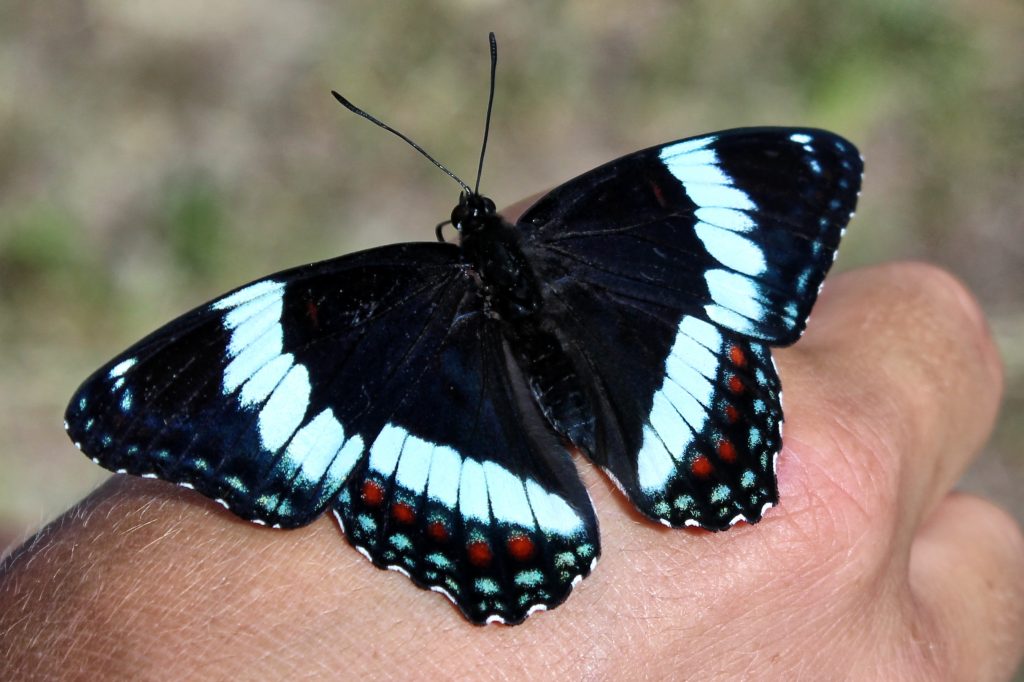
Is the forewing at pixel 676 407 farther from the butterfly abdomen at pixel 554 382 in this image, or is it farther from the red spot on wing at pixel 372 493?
the red spot on wing at pixel 372 493

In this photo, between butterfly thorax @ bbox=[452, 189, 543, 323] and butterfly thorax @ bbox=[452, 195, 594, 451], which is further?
butterfly thorax @ bbox=[452, 189, 543, 323]

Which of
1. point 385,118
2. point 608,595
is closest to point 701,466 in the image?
point 608,595

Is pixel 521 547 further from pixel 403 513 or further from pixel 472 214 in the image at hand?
pixel 472 214

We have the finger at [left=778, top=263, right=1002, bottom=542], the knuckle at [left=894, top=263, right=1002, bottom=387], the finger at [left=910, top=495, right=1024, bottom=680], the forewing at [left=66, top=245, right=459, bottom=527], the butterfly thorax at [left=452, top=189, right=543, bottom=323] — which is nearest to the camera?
the forewing at [left=66, top=245, right=459, bottom=527]

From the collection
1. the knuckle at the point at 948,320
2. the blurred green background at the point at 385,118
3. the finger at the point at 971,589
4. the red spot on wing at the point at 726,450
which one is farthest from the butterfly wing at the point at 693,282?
the blurred green background at the point at 385,118

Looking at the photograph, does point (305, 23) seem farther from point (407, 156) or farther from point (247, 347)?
point (247, 347)

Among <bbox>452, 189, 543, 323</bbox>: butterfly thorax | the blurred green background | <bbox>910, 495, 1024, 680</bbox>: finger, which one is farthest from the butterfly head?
the blurred green background

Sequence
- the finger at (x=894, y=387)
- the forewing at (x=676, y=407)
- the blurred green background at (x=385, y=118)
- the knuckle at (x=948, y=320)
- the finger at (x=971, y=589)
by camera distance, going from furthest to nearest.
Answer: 1. the blurred green background at (x=385, y=118)
2. the knuckle at (x=948, y=320)
3. the finger at (x=971, y=589)
4. the finger at (x=894, y=387)
5. the forewing at (x=676, y=407)

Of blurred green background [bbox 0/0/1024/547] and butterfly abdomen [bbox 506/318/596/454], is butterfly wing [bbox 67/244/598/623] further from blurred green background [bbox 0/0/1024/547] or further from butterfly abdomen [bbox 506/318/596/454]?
blurred green background [bbox 0/0/1024/547]

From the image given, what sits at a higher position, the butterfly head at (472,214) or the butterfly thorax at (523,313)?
the butterfly head at (472,214)
